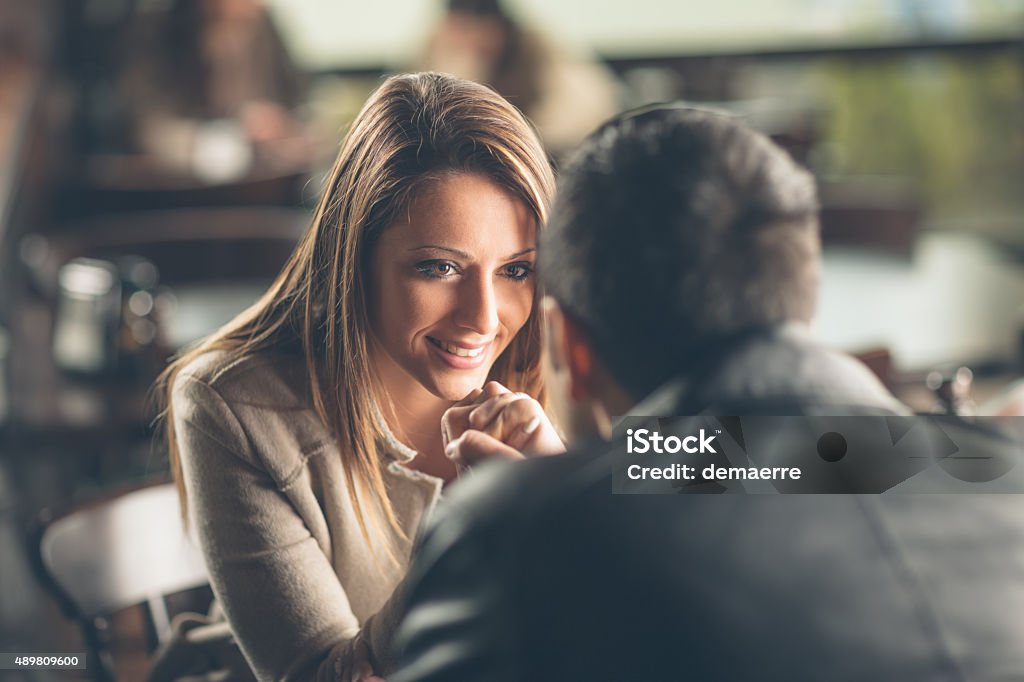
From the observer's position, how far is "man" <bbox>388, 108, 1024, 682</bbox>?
44 centimetres

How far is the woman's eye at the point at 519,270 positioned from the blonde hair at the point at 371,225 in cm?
2

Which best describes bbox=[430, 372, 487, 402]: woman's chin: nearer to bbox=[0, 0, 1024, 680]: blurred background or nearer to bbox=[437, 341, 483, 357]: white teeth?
bbox=[437, 341, 483, 357]: white teeth

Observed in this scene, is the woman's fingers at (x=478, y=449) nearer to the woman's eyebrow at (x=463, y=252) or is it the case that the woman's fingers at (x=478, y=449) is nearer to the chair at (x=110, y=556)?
the woman's eyebrow at (x=463, y=252)

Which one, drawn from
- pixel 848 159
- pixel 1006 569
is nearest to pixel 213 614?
pixel 1006 569

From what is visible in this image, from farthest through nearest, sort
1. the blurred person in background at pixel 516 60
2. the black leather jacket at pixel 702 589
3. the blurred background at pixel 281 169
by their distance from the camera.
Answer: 1. the blurred person in background at pixel 516 60
2. the blurred background at pixel 281 169
3. the black leather jacket at pixel 702 589

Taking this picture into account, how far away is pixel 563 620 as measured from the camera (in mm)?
453

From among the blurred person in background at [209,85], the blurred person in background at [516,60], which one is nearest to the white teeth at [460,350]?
the blurred person in background at [516,60]

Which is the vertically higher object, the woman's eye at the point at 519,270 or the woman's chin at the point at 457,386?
the woman's eye at the point at 519,270

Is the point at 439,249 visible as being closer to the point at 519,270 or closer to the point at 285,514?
the point at 519,270

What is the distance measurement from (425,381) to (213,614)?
22 centimetres

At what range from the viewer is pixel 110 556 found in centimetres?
84

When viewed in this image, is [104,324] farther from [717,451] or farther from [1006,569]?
[1006,569]

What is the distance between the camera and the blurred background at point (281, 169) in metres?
1.15

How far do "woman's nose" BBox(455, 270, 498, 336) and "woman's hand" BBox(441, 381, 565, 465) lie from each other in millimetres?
37
